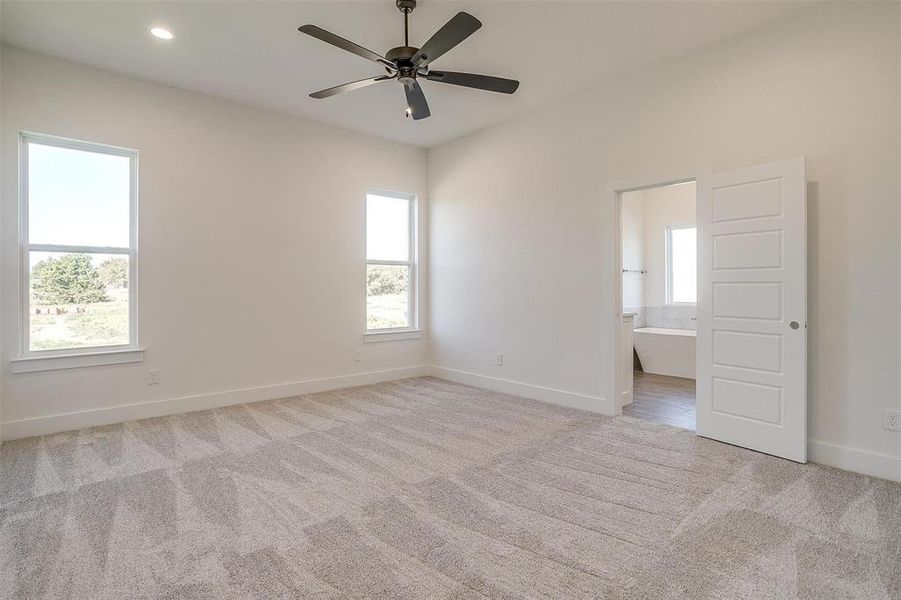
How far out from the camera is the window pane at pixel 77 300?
3.62m

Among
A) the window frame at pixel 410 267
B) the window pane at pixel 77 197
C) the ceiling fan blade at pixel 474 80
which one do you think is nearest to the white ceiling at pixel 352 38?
the ceiling fan blade at pixel 474 80

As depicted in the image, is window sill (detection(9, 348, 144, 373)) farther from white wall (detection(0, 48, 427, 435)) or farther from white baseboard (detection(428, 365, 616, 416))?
white baseboard (detection(428, 365, 616, 416))

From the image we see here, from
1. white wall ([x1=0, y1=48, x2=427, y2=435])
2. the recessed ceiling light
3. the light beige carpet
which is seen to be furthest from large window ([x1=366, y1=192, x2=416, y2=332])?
the recessed ceiling light

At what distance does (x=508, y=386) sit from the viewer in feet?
16.4

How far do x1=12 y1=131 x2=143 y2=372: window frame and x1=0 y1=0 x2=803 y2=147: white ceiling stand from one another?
2.20 ft

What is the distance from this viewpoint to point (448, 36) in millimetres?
2465

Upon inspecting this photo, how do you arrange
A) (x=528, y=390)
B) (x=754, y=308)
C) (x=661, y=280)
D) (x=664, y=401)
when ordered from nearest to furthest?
1. (x=754, y=308)
2. (x=664, y=401)
3. (x=528, y=390)
4. (x=661, y=280)

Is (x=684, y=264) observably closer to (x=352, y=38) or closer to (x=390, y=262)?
(x=390, y=262)

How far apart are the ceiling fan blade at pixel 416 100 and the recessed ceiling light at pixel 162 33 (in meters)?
1.74

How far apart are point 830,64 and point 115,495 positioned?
16.5 ft

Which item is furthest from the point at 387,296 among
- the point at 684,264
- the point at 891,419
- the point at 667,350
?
the point at 891,419

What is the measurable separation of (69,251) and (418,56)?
3261mm

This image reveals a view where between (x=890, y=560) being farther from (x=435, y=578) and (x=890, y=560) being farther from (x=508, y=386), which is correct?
(x=508, y=386)

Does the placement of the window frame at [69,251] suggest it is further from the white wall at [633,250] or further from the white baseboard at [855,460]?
the white wall at [633,250]
